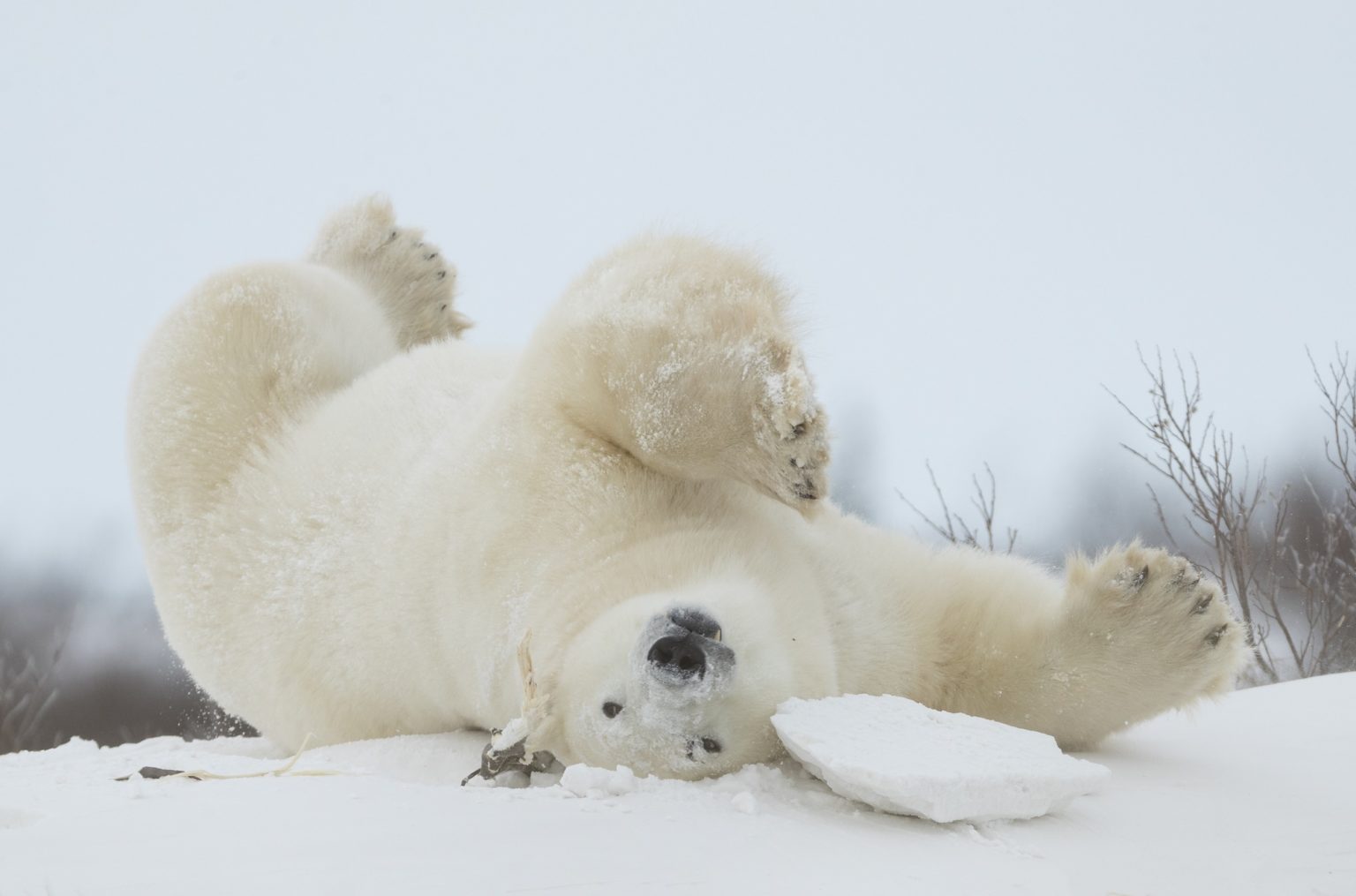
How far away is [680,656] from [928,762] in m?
0.52

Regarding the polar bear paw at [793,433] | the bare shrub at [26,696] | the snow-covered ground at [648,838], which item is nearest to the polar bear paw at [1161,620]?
the snow-covered ground at [648,838]

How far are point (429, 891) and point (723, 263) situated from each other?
192cm

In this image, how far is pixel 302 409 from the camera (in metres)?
4.22

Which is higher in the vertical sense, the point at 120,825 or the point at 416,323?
the point at 416,323

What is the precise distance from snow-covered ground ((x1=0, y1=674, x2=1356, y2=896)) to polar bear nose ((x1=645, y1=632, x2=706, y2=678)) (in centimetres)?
23

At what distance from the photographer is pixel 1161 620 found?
3.08 meters

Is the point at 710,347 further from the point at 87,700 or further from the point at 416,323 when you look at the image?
the point at 87,700

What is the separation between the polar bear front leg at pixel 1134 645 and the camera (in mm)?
3072

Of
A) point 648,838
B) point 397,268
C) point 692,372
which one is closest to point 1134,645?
point 692,372

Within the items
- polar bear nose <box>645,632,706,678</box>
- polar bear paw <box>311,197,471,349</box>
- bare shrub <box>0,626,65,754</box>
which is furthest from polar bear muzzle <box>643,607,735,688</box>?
bare shrub <box>0,626,65,754</box>

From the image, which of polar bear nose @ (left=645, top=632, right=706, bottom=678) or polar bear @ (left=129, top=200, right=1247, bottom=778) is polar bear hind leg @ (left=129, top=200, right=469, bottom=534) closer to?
polar bear @ (left=129, top=200, right=1247, bottom=778)

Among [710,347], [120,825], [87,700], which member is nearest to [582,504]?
[710,347]

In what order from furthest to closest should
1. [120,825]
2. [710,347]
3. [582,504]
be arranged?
[582,504] → [710,347] → [120,825]

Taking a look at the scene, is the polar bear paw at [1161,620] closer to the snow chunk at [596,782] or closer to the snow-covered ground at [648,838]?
the snow-covered ground at [648,838]
